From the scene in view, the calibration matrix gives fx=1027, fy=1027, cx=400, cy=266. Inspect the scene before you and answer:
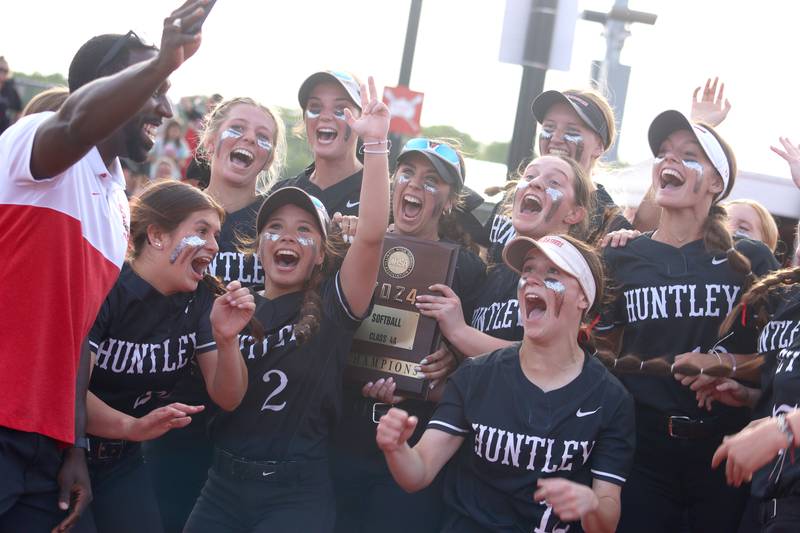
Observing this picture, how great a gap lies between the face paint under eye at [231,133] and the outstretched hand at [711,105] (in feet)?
8.04

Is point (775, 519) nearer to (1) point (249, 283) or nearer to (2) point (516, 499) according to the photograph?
(2) point (516, 499)

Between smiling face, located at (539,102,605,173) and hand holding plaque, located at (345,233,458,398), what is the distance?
101cm

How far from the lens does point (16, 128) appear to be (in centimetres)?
313

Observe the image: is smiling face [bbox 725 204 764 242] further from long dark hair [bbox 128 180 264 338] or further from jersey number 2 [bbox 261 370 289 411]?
long dark hair [bbox 128 180 264 338]

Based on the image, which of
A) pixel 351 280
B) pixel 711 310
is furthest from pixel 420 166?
pixel 711 310

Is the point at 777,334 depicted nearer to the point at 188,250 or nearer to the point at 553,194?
the point at 553,194

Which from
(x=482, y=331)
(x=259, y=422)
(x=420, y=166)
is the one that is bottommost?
(x=259, y=422)

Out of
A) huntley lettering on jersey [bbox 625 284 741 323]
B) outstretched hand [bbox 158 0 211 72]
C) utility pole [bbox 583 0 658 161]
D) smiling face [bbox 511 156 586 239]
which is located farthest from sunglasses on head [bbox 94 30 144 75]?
utility pole [bbox 583 0 658 161]

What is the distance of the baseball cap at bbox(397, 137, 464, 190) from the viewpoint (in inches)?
197

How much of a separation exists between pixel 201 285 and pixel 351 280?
0.71 metres

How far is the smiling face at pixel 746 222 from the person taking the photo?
6.19 meters

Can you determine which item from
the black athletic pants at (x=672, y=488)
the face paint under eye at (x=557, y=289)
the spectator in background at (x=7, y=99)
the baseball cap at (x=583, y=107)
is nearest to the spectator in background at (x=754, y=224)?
the baseball cap at (x=583, y=107)

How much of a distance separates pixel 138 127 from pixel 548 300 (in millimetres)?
1710

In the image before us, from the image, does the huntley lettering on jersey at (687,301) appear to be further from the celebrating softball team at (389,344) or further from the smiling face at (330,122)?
the smiling face at (330,122)
